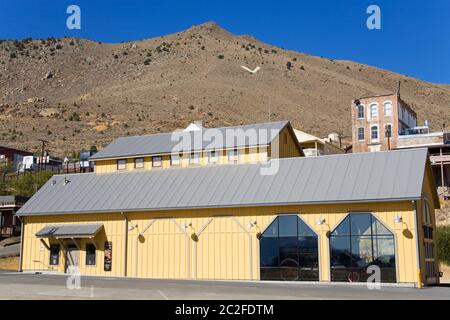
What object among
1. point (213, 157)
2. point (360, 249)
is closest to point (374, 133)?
point (213, 157)

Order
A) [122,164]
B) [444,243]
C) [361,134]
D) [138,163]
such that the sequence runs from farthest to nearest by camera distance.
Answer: [361,134]
[444,243]
[122,164]
[138,163]

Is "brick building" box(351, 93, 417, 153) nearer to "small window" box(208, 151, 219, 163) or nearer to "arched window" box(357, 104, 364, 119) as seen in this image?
"arched window" box(357, 104, 364, 119)

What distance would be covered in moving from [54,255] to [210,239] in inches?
480

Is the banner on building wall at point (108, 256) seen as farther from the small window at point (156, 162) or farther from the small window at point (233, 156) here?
the small window at point (233, 156)

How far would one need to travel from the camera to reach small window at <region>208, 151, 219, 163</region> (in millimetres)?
44519

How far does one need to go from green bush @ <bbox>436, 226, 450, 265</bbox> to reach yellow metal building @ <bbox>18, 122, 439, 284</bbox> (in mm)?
11026

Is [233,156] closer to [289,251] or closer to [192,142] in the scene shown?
[192,142]

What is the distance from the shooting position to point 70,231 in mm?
40125

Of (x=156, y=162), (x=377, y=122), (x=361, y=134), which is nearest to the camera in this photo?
(x=156, y=162)

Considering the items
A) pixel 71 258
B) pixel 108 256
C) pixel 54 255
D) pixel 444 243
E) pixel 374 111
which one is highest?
pixel 374 111

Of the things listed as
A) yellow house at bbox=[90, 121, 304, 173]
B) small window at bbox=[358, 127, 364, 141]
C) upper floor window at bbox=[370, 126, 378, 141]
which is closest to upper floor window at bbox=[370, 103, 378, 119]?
upper floor window at bbox=[370, 126, 378, 141]

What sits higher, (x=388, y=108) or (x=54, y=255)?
(x=388, y=108)

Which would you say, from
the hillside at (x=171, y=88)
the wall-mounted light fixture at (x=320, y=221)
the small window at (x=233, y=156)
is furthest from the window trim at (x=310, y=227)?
the hillside at (x=171, y=88)

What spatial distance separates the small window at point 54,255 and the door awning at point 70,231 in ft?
3.57
